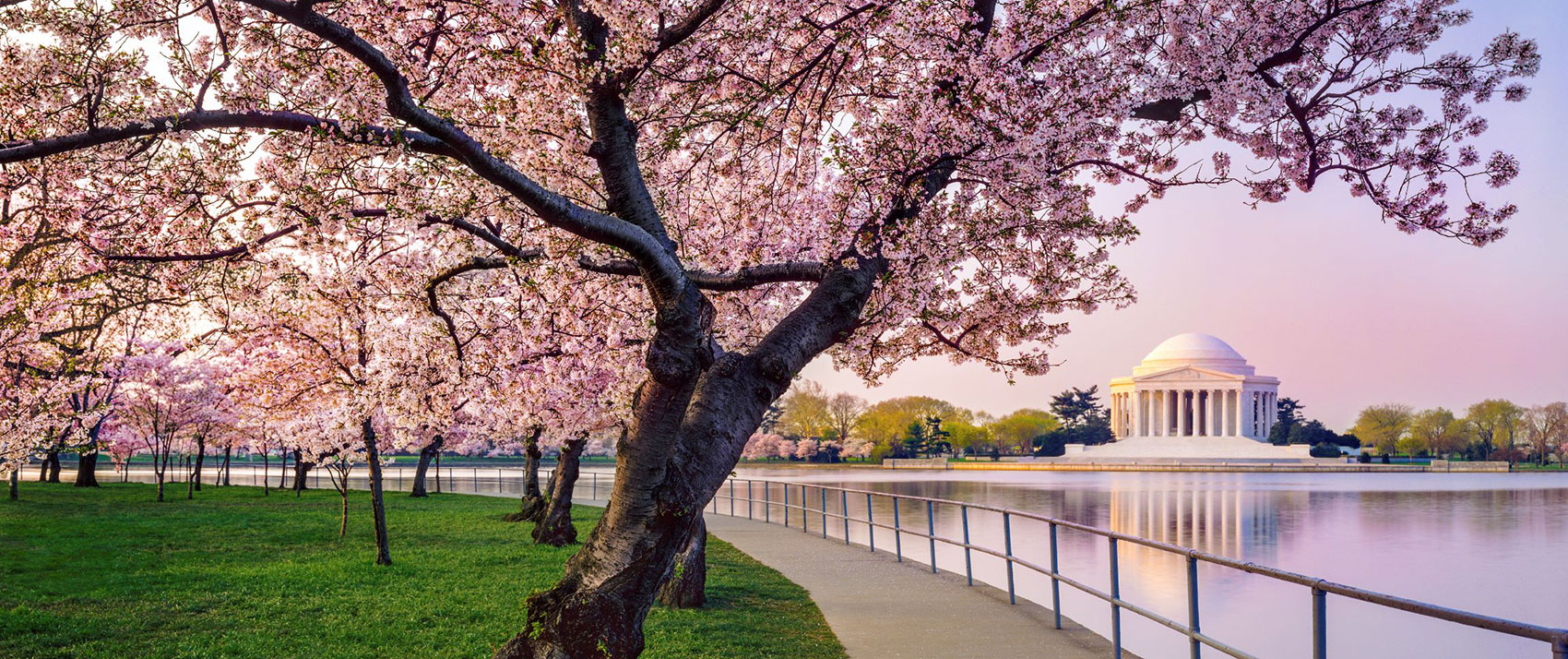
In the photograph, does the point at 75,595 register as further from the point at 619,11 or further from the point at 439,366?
the point at 619,11

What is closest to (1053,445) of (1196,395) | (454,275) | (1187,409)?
(1196,395)

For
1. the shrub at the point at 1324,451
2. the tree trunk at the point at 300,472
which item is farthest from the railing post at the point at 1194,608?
the shrub at the point at 1324,451

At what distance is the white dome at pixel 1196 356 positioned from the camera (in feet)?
384

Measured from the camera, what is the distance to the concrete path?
838 cm

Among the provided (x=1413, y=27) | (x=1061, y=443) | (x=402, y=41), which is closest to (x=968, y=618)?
(x=1413, y=27)

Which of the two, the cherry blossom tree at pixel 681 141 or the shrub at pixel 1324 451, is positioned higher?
the cherry blossom tree at pixel 681 141

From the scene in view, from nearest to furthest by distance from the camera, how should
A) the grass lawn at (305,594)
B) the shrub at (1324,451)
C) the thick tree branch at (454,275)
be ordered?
1. the thick tree branch at (454,275)
2. the grass lawn at (305,594)
3. the shrub at (1324,451)

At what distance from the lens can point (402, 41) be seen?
7.07 meters

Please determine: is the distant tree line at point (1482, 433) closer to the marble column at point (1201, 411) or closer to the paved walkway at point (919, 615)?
the marble column at point (1201, 411)

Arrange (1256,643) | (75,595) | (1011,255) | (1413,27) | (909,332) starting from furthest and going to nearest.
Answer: (1256,643) → (75,595) → (909,332) → (1011,255) → (1413,27)

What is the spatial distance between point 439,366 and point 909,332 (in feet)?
14.3

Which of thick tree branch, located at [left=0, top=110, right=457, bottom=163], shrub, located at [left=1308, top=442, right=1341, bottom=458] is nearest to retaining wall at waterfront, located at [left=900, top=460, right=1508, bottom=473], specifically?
shrub, located at [left=1308, top=442, right=1341, bottom=458]

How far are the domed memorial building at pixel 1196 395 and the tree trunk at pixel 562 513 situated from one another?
100 m

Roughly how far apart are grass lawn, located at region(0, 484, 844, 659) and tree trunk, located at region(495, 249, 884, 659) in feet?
9.18
